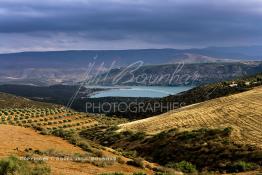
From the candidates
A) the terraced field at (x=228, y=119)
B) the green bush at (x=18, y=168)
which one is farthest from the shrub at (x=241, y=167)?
the green bush at (x=18, y=168)

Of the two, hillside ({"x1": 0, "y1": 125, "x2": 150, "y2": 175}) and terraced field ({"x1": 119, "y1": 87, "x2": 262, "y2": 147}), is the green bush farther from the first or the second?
terraced field ({"x1": 119, "y1": 87, "x2": 262, "y2": 147})

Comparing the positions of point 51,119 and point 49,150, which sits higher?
point 49,150

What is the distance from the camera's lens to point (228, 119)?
38688 mm

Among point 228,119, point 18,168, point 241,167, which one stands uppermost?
point 18,168

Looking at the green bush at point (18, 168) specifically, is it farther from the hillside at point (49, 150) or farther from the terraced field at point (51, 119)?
the terraced field at point (51, 119)

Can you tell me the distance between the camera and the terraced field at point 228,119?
33.0 m

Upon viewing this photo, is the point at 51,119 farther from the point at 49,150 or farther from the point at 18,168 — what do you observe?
the point at 18,168

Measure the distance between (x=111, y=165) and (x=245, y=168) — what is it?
7622 mm

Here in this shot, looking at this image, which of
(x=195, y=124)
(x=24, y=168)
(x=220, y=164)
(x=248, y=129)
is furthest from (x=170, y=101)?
(x=24, y=168)

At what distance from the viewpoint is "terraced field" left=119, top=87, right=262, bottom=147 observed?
33.0 metres

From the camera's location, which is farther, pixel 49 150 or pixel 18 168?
pixel 49 150

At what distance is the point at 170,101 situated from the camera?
94375 mm

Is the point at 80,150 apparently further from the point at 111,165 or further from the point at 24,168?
the point at 24,168

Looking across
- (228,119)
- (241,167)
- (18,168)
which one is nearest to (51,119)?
(228,119)
